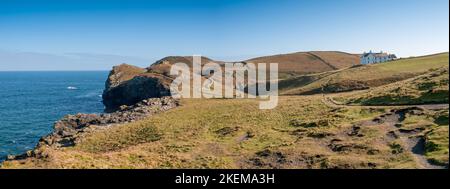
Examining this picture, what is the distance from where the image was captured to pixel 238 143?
4503 cm

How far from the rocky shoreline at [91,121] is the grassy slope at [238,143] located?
3450 millimetres

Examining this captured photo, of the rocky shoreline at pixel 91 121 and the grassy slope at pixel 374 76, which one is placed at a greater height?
the grassy slope at pixel 374 76

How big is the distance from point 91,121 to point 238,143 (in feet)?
112

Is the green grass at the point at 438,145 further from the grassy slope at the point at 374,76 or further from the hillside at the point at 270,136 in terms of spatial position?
the grassy slope at the point at 374,76

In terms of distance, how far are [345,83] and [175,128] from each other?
49676 mm

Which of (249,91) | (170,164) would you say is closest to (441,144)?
(170,164)

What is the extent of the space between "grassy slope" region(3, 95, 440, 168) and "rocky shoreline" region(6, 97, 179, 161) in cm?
345

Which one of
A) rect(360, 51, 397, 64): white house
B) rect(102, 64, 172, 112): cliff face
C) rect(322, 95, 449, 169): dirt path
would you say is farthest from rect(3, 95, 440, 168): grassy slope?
rect(360, 51, 397, 64): white house

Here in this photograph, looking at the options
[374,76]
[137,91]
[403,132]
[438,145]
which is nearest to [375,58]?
[374,76]

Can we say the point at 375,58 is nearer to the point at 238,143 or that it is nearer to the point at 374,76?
the point at 374,76

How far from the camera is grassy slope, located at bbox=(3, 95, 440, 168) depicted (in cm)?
3469

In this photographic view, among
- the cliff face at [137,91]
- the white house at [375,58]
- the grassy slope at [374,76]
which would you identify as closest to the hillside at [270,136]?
the grassy slope at [374,76]

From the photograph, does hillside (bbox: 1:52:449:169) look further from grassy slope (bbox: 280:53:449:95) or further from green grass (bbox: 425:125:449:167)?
grassy slope (bbox: 280:53:449:95)

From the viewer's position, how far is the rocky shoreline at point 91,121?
55.4 meters
